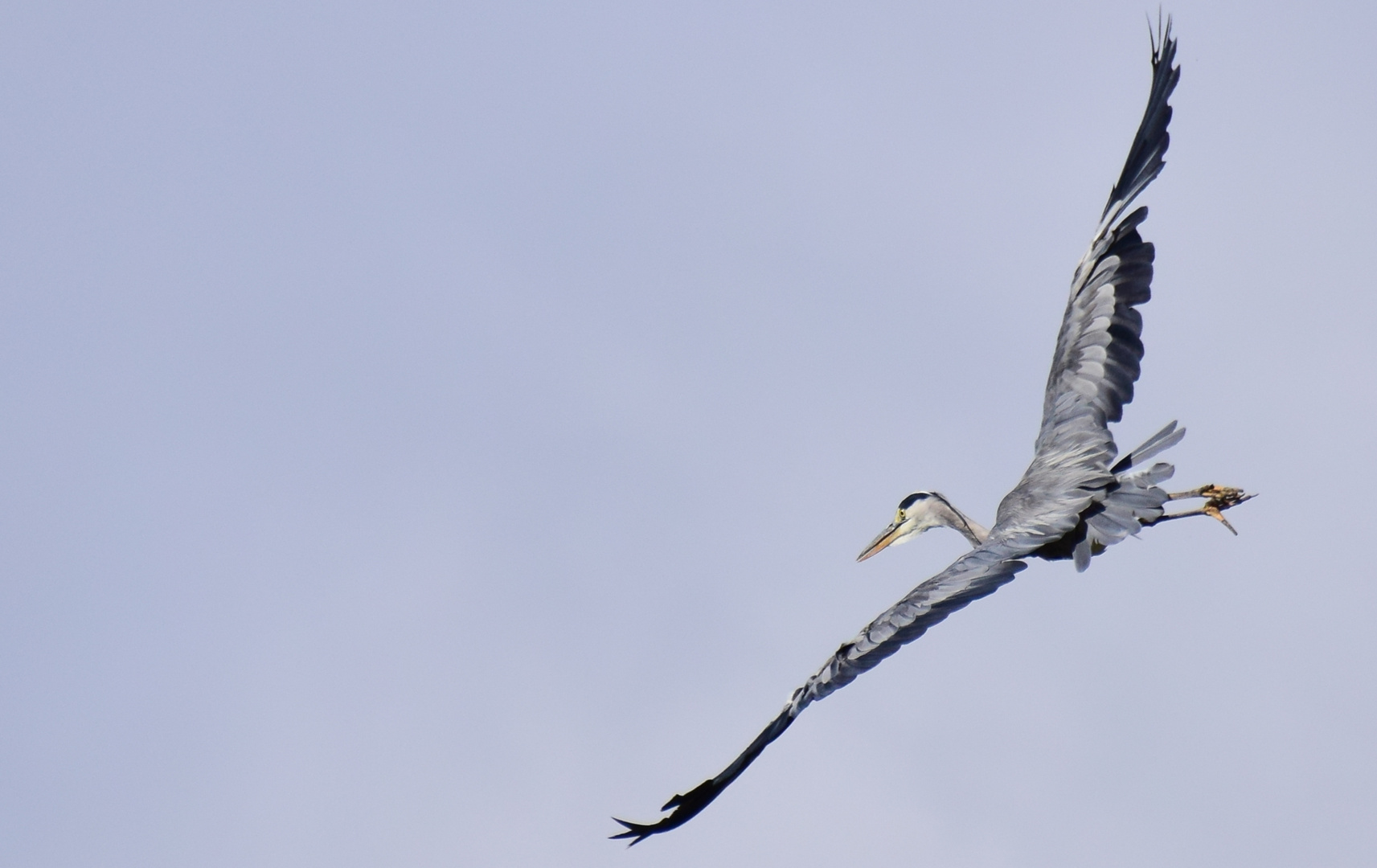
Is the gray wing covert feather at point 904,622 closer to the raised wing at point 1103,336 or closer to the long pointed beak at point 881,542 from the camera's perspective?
the raised wing at point 1103,336

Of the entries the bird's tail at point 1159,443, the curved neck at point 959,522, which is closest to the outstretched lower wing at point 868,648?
the bird's tail at point 1159,443

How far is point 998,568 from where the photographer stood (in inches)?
509

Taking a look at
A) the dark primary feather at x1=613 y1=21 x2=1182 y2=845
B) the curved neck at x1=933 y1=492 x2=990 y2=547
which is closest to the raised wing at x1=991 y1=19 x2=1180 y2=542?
the dark primary feather at x1=613 y1=21 x2=1182 y2=845

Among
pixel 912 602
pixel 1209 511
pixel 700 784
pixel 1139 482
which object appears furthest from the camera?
pixel 1209 511

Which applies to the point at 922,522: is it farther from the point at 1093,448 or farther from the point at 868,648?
the point at 868,648

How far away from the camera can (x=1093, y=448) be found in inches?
595

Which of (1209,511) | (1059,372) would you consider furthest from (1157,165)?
(1209,511)

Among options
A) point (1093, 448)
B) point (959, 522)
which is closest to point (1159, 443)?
point (1093, 448)

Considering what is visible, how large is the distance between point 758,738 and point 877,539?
635 cm

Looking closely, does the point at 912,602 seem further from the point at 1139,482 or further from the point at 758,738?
the point at 1139,482

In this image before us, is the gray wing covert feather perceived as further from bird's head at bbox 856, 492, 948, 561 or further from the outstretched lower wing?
bird's head at bbox 856, 492, 948, 561

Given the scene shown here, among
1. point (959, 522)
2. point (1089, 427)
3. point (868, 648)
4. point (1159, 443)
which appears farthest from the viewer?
point (959, 522)

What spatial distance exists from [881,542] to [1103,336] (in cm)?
366

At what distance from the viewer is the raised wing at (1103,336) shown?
15.2 m
